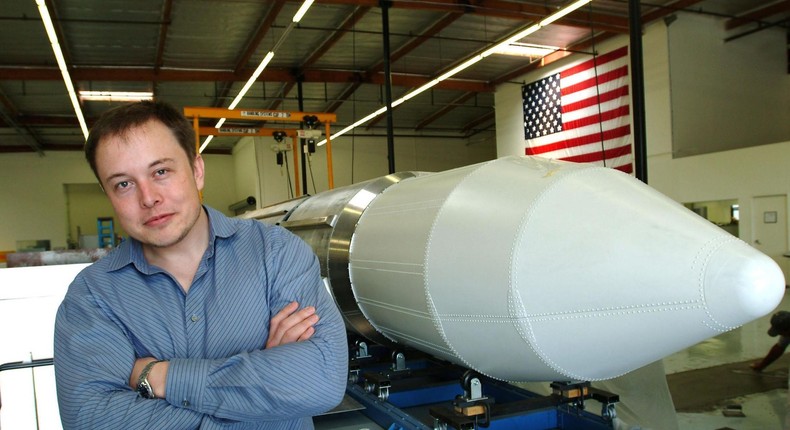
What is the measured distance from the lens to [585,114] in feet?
40.4

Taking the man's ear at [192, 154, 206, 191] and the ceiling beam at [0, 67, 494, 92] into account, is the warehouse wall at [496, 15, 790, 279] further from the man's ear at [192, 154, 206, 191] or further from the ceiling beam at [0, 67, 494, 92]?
the man's ear at [192, 154, 206, 191]

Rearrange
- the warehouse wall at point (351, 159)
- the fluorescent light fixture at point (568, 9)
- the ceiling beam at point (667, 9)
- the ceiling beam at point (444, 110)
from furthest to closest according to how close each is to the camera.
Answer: the warehouse wall at point (351, 159)
the ceiling beam at point (444, 110)
the ceiling beam at point (667, 9)
the fluorescent light fixture at point (568, 9)

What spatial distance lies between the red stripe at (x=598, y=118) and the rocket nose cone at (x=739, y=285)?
10307mm

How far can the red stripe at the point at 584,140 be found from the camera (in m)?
11.3

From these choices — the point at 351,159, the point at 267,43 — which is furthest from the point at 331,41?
the point at 351,159

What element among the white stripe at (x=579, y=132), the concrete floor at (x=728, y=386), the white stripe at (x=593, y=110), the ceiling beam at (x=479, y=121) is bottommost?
the concrete floor at (x=728, y=386)

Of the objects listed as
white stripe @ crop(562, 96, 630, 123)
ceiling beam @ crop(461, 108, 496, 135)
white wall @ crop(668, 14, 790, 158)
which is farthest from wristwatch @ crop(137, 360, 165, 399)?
ceiling beam @ crop(461, 108, 496, 135)

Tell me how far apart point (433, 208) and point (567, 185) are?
22.2 inches

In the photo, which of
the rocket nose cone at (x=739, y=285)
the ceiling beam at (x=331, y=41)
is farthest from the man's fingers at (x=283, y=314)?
the ceiling beam at (x=331, y=41)

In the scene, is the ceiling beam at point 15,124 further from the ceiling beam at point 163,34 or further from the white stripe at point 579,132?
the white stripe at point 579,132

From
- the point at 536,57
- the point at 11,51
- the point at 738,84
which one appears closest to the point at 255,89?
the point at 11,51

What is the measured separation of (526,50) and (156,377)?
12.3 metres

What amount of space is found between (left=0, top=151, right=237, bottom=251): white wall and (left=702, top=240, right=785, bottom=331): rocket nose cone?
20.2 m

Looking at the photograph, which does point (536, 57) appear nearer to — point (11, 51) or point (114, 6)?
point (114, 6)
